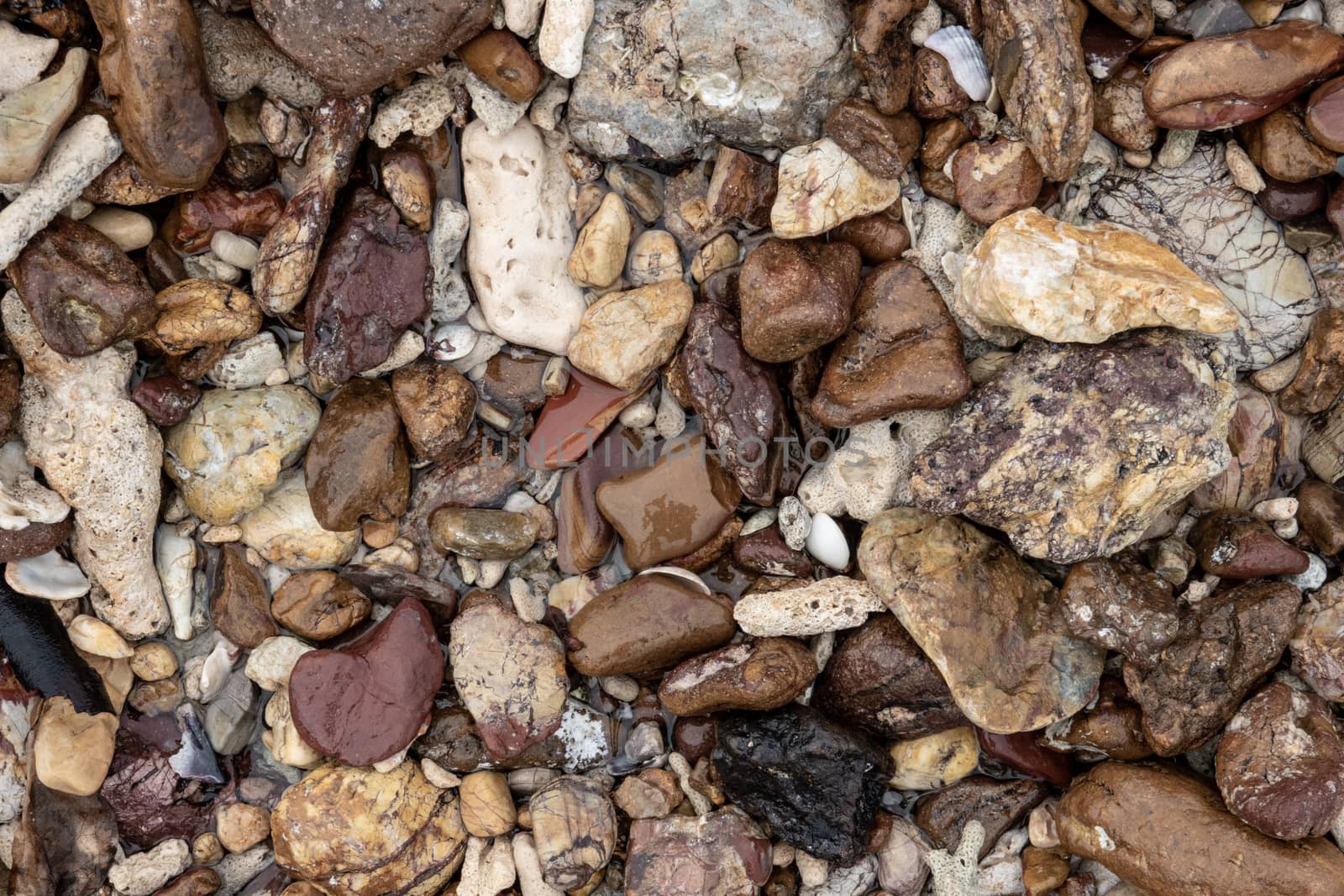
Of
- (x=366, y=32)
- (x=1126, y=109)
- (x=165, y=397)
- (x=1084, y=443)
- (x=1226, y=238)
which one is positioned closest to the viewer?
(x=366, y=32)

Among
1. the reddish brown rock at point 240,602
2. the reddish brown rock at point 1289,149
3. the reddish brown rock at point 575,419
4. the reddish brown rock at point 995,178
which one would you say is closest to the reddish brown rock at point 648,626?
the reddish brown rock at point 575,419

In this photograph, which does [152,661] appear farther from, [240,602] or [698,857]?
[698,857]

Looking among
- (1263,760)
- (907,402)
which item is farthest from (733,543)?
(1263,760)

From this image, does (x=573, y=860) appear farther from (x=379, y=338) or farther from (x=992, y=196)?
(x=992, y=196)

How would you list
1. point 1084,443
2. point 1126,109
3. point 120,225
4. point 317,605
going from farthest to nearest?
point 317,605, point 120,225, point 1126,109, point 1084,443

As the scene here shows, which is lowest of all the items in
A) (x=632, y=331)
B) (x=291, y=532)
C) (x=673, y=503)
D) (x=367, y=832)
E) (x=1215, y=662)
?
(x=367, y=832)

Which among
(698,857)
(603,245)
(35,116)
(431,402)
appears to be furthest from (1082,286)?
(35,116)

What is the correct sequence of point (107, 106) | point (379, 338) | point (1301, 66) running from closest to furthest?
point (1301, 66) → point (107, 106) → point (379, 338)
